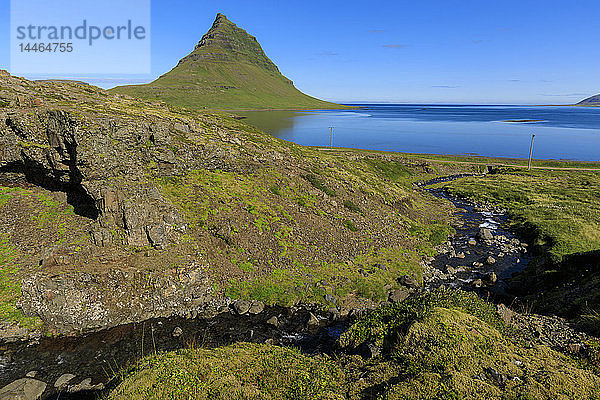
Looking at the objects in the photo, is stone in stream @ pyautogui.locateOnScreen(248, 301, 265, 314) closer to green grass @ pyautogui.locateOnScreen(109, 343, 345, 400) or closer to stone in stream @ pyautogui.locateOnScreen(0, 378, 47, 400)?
green grass @ pyautogui.locateOnScreen(109, 343, 345, 400)

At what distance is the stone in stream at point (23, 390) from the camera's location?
1728 centimetres

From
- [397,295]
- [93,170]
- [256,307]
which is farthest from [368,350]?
[93,170]

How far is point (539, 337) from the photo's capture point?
19.2 m

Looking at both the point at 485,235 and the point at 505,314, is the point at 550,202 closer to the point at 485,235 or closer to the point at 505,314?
the point at 485,235

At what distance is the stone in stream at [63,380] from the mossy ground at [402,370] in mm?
6680

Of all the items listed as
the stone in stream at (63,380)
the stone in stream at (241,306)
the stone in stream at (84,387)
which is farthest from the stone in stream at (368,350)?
the stone in stream at (63,380)

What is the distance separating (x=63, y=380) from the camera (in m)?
19.0

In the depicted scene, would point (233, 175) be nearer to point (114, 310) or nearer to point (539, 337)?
point (114, 310)

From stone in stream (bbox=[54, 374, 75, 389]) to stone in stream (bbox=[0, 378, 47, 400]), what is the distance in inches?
23.8

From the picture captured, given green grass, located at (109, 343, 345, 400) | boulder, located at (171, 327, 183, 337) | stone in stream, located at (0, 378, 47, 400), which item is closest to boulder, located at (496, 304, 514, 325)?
green grass, located at (109, 343, 345, 400)

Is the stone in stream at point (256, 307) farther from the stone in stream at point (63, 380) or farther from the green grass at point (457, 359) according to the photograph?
the stone in stream at point (63, 380)

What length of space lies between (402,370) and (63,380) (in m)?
20.0

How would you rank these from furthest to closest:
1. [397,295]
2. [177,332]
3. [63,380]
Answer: [397,295]
[177,332]
[63,380]

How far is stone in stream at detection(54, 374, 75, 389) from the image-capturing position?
1861 centimetres
